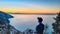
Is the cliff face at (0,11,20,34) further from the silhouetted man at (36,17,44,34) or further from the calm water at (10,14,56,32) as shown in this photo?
the silhouetted man at (36,17,44,34)

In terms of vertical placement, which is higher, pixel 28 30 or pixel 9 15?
pixel 9 15

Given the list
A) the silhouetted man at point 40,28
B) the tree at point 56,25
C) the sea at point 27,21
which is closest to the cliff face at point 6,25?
the sea at point 27,21

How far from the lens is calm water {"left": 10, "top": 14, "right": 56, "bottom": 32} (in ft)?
3.92

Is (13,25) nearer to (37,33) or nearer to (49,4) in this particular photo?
(37,33)

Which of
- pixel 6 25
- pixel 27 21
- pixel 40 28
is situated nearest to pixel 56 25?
pixel 40 28

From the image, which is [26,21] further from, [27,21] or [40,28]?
[40,28]

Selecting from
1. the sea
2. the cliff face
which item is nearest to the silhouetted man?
the sea

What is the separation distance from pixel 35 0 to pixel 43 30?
0.91 ft

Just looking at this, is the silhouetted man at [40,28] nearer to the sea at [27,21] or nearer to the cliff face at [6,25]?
the sea at [27,21]

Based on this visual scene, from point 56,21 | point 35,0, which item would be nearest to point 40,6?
point 35,0

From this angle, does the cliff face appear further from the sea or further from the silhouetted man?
the silhouetted man

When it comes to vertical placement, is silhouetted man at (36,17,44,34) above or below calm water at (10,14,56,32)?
below

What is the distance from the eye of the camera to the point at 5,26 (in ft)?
3.94

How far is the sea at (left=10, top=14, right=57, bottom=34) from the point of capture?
1.19m
